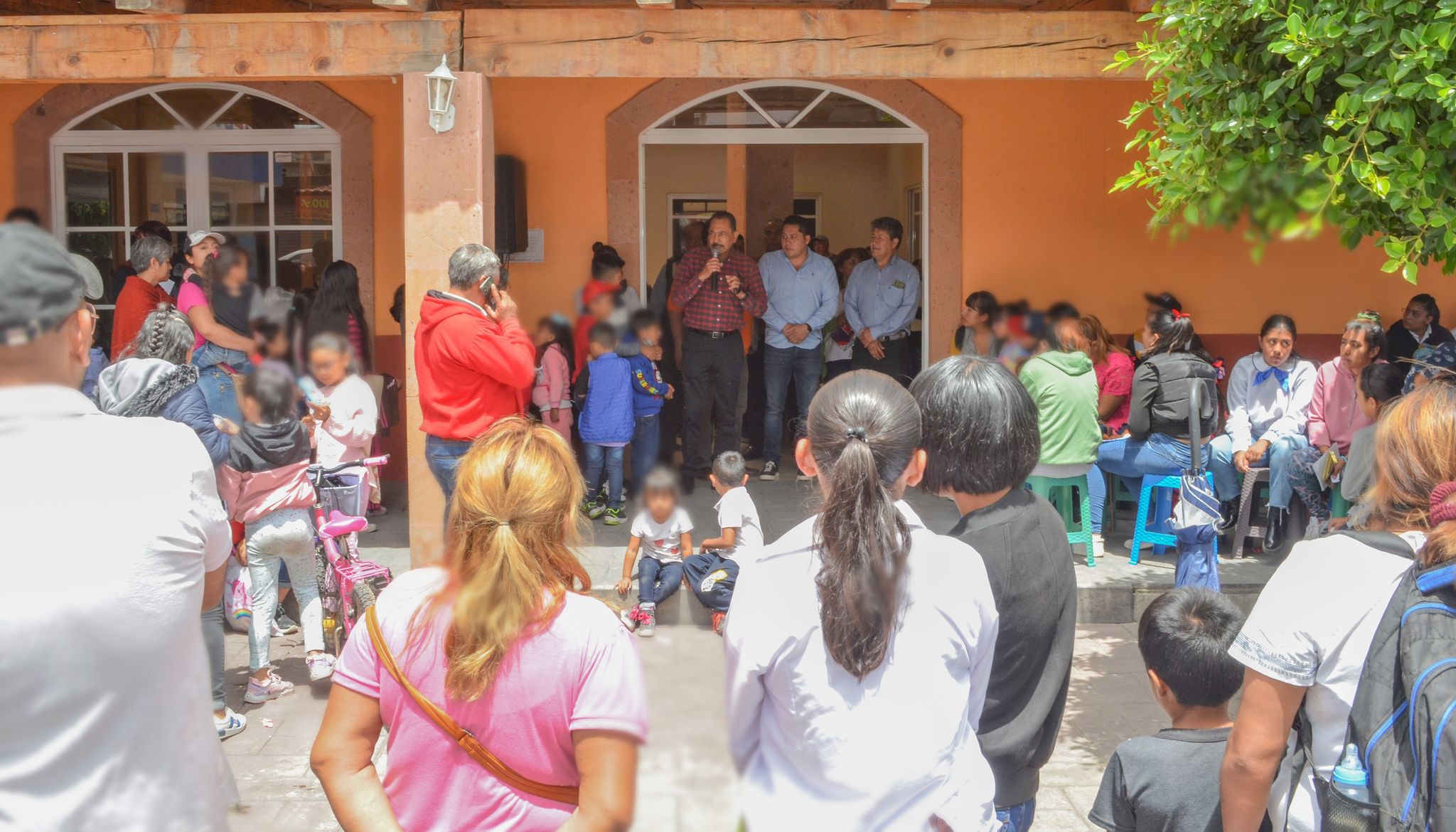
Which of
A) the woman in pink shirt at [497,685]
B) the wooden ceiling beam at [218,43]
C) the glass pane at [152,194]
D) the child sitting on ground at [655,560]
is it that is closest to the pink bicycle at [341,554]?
the child sitting on ground at [655,560]

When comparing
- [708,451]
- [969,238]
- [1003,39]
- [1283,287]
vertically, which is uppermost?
[1003,39]

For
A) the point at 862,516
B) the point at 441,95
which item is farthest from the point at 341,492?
the point at 862,516

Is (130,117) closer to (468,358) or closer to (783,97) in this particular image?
(783,97)

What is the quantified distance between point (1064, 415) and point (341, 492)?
3.45 metres

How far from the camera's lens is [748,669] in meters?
1.71

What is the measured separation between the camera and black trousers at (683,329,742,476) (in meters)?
7.61

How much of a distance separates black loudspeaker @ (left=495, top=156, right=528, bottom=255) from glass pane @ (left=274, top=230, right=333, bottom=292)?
1404mm

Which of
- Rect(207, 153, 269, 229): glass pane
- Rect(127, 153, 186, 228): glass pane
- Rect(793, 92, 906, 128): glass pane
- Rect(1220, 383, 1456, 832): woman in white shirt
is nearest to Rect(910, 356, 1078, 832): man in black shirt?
Rect(1220, 383, 1456, 832): woman in white shirt

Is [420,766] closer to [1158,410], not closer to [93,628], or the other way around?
[93,628]

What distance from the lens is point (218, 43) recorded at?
5.95 metres

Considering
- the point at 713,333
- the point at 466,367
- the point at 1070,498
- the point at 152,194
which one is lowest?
the point at 1070,498

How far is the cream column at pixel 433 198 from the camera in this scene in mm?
5922

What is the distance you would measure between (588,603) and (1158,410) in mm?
4922

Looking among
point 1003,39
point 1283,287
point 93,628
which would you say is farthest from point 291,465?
point 1283,287
